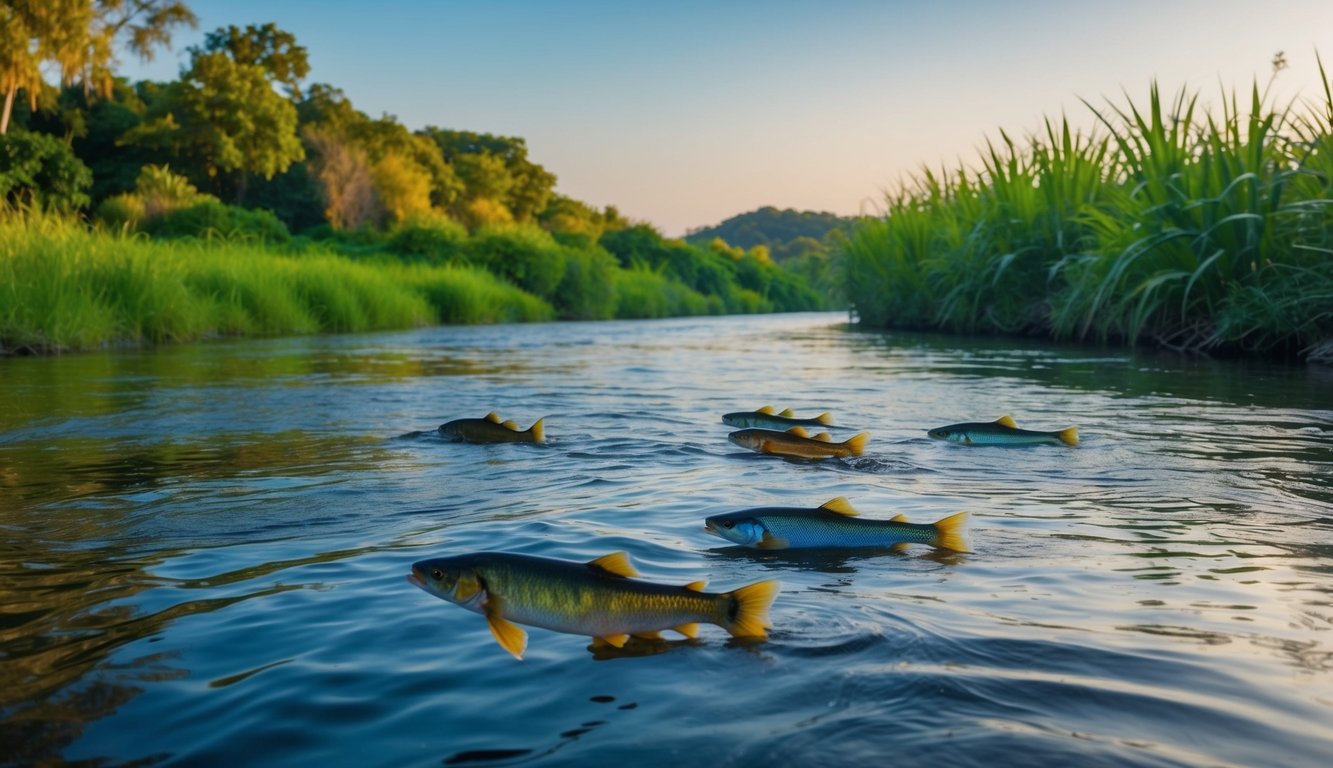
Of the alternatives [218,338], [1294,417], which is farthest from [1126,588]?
[218,338]

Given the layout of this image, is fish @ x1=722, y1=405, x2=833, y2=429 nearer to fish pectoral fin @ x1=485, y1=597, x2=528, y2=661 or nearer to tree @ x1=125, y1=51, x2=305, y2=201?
fish pectoral fin @ x1=485, y1=597, x2=528, y2=661

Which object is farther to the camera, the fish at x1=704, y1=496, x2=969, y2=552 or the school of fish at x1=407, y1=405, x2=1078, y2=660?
the fish at x1=704, y1=496, x2=969, y2=552

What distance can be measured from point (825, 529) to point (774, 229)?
99.3m

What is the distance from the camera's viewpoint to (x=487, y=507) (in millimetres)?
4266

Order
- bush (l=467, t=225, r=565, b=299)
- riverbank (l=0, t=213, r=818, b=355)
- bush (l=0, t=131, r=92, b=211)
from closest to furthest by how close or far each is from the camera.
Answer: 1. riverbank (l=0, t=213, r=818, b=355)
2. bush (l=0, t=131, r=92, b=211)
3. bush (l=467, t=225, r=565, b=299)

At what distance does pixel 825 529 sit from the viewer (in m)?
3.27

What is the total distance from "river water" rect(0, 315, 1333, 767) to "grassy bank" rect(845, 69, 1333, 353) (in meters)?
3.46

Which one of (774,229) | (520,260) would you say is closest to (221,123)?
(520,260)

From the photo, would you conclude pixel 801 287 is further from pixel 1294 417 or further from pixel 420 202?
pixel 1294 417

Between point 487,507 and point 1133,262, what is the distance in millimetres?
8841

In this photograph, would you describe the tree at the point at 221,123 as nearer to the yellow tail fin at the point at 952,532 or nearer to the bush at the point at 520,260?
the bush at the point at 520,260

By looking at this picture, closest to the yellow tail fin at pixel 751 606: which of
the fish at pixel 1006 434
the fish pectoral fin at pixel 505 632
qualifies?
the fish pectoral fin at pixel 505 632

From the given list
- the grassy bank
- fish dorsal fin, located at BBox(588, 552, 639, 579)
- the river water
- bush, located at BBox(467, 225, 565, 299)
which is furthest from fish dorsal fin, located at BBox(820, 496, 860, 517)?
bush, located at BBox(467, 225, 565, 299)

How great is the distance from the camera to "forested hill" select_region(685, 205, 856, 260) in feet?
318
